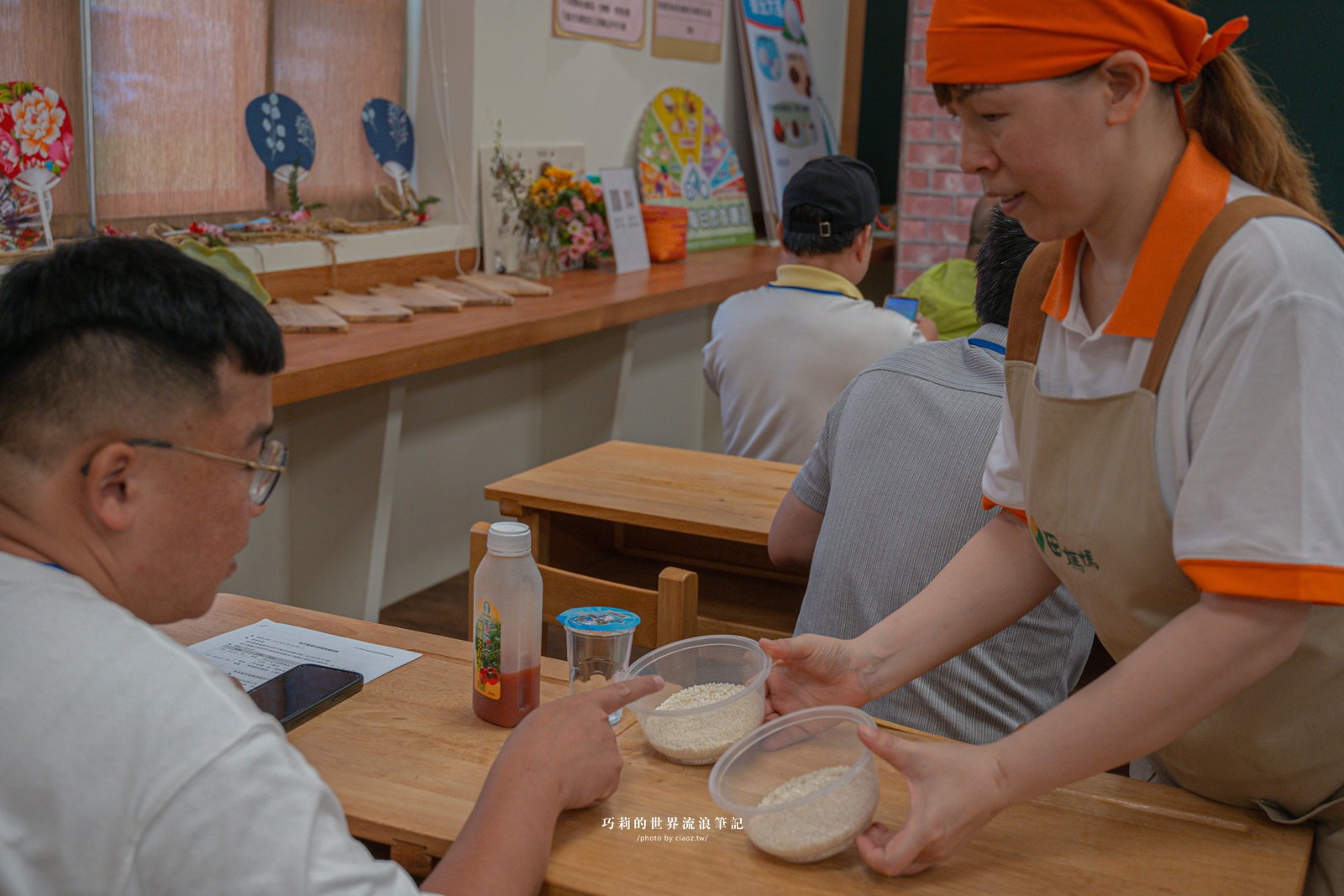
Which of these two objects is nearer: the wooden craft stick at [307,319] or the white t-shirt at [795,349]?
the white t-shirt at [795,349]

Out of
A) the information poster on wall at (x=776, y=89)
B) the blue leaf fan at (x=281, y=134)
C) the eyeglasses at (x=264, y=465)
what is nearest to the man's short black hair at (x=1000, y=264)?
the eyeglasses at (x=264, y=465)

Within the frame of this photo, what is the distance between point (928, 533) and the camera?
65.7 inches

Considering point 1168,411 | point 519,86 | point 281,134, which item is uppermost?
point 519,86

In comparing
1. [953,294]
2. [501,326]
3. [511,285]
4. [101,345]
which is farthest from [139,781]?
[953,294]

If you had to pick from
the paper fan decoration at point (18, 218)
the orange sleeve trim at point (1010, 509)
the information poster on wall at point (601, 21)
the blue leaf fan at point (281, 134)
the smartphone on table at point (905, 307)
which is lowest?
the orange sleeve trim at point (1010, 509)

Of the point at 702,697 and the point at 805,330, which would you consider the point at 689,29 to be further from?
the point at 702,697

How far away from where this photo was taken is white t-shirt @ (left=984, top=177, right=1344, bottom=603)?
0.86 m

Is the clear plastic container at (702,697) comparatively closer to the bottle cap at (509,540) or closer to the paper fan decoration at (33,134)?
the bottle cap at (509,540)

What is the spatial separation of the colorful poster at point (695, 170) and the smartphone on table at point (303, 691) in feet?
12.2

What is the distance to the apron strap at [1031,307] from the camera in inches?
44.6

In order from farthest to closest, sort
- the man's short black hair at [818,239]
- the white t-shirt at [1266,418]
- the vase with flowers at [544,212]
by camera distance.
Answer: the vase with flowers at [544,212] < the man's short black hair at [818,239] < the white t-shirt at [1266,418]

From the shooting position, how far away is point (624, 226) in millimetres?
4441

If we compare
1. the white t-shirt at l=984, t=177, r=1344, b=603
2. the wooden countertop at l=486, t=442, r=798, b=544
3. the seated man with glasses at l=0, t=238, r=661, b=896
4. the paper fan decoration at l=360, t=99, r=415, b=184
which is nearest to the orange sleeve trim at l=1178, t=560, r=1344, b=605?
the white t-shirt at l=984, t=177, r=1344, b=603

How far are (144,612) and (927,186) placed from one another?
187 inches
